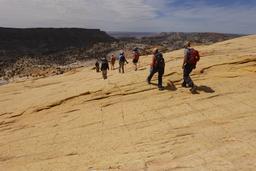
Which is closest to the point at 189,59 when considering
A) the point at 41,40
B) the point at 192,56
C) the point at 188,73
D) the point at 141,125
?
the point at 192,56

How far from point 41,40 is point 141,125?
122293 millimetres

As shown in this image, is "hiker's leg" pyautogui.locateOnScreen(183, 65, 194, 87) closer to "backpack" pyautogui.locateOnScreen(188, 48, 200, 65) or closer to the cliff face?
"backpack" pyautogui.locateOnScreen(188, 48, 200, 65)

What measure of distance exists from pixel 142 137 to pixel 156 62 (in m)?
5.07

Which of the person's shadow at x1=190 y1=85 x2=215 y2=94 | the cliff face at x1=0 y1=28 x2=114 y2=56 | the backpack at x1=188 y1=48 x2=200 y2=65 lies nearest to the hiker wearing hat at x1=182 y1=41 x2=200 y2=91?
the backpack at x1=188 y1=48 x2=200 y2=65

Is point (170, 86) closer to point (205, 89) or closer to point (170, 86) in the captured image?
point (170, 86)

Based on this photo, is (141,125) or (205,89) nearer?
(141,125)

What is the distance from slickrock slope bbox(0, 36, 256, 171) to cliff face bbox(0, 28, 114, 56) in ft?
288

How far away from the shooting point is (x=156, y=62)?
16.1 metres

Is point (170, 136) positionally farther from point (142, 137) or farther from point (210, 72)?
point (210, 72)

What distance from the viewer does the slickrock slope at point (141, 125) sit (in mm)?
10078

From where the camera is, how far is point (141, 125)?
1284cm

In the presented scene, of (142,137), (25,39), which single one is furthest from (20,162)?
(25,39)

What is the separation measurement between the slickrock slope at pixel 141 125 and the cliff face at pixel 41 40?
288ft

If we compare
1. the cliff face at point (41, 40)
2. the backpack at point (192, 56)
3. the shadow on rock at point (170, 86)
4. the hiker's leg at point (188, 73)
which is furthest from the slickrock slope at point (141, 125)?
the cliff face at point (41, 40)
